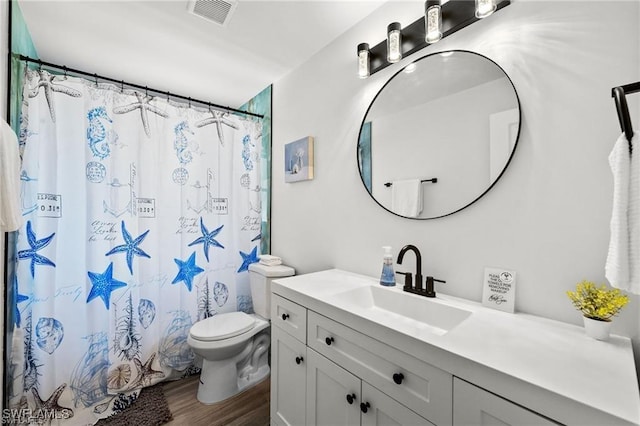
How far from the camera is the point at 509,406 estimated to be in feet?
2.04

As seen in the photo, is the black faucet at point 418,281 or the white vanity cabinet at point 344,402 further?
the black faucet at point 418,281

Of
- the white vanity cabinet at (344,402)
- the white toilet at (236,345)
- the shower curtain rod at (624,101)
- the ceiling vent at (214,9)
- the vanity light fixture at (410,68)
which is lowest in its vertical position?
the white toilet at (236,345)

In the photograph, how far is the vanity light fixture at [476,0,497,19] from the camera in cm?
102

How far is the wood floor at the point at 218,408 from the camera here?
1.61 metres

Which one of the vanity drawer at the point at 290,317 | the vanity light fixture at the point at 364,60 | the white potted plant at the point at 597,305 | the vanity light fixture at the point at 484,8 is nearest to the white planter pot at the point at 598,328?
the white potted plant at the point at 597,305

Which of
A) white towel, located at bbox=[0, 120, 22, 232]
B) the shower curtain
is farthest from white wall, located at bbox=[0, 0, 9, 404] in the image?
white towel, located at bbox=[0, 120, 22, 232]

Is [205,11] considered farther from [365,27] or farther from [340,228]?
[340,228]

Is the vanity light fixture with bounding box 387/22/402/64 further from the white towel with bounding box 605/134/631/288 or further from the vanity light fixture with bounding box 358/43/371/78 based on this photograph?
the white towel with bounding box 605/134/631/288

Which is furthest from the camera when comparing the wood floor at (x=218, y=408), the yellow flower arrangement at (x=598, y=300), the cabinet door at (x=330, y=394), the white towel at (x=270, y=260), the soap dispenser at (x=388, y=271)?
the white towel at (x=270, y=260)

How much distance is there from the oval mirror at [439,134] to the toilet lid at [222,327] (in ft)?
4.20

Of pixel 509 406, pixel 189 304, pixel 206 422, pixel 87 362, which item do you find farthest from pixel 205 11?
pixel 206 422

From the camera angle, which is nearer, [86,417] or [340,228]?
[86,417]

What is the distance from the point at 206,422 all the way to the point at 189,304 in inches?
32.1

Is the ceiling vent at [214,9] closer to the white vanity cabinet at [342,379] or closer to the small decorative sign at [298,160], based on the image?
the small decorative sign at [298,160]
